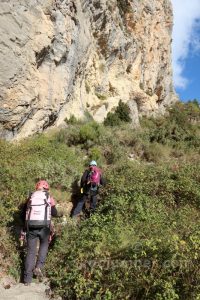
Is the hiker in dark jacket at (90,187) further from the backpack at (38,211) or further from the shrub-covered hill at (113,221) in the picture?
the backpack at (38,211)

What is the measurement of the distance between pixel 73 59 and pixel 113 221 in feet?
38.2

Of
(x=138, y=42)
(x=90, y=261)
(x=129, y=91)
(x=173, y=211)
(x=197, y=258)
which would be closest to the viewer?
(x=197, y=258)

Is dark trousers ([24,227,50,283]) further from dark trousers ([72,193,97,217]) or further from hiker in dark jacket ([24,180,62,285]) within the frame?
dark trousers ([72,193,97,217])

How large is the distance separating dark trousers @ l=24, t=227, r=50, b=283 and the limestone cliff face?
6.78 m

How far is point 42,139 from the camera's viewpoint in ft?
46.9

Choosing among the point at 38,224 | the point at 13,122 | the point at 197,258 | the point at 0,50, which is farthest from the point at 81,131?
the point at 197,258

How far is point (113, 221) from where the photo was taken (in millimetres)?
8234

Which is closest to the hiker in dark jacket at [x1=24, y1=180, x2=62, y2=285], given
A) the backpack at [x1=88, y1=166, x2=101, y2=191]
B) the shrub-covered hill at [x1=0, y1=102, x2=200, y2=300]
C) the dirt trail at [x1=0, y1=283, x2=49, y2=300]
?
the dirt trail at [x1=0, y1=283, x2=49, y2=300]

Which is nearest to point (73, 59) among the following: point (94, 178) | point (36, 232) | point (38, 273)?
point (94, 178)

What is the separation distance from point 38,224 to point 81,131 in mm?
9244

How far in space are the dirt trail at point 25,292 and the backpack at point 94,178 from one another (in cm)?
394

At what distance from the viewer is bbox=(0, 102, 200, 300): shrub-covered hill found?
6.02 meters

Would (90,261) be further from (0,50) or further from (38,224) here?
(0,50)

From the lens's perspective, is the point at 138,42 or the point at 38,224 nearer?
the point at 38,224
